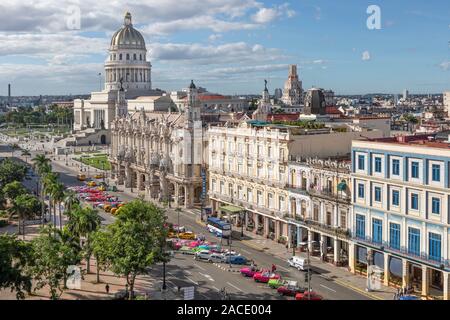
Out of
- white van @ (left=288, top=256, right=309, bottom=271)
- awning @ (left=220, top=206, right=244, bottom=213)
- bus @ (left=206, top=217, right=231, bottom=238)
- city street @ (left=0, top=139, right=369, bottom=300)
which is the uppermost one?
awning @ (left=220, top=206, right=244, bottom=213)

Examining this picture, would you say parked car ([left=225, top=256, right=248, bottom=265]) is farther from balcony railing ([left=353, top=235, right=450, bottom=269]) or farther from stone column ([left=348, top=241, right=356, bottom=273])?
balcony railing ([left=353, top=235, right=450, bottom=269])

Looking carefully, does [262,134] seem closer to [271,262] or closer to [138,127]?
[271,262]

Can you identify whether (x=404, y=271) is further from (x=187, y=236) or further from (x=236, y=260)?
(x=187, y=236)

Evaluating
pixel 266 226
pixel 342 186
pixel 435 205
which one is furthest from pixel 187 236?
pixel 435 205

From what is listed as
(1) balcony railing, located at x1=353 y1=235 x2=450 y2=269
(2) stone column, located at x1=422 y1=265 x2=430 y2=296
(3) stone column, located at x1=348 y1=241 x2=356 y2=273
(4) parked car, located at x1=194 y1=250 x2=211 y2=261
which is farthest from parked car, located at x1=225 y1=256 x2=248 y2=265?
(2) stone column, located at x1=422 y1=265 x2=430 y2=296

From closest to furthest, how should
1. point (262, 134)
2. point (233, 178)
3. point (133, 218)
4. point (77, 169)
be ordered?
1. point (133, 218)
2. point (262, 134)
3. point (233, 178)
4. point (77, 169)
